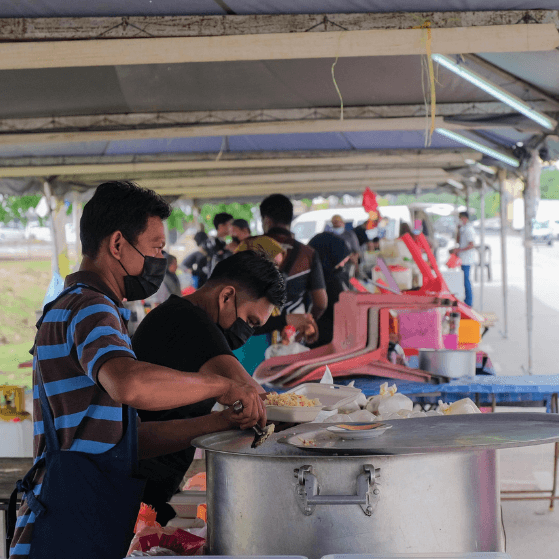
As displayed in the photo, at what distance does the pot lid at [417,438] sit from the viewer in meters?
1.55

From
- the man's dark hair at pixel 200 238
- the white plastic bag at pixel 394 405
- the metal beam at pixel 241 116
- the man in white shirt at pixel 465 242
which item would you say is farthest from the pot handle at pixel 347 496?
the man in white shirt at pixel 465 242

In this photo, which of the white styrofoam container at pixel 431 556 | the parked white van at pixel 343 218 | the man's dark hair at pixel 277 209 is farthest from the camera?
the parked white van at pixel 343 218

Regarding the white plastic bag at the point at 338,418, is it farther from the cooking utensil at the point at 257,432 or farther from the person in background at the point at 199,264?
the person in background at the point at 199,264

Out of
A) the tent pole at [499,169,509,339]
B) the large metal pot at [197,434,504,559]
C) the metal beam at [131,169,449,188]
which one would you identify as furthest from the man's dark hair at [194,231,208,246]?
the large metal pot at [197,434,504,559]

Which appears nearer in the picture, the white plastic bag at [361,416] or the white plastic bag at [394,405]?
the white plastic bag at [361,416]

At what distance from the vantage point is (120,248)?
5.72 feet

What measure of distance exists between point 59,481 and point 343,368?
7.92ft

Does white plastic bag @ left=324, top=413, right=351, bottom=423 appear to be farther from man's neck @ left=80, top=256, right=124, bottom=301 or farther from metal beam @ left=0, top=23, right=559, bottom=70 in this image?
metal beam @ left=0, top=23, right=559, bottom=70

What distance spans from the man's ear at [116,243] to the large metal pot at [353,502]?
0.54m

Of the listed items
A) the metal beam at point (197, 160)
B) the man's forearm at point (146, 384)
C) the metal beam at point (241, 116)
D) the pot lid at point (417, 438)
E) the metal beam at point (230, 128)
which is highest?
the metal beam at point (197, 160)

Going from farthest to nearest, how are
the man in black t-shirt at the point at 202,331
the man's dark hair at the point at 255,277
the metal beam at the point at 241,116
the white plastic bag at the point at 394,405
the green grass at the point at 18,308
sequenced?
1. the green grass at the point at 18,308
2. the metal beam at the point at 241,116
3. the white plastic bag at the point at 394,405
4. the man's dark hair at the point at 255,277
5. the man in black t-shirt at the point at 202,331

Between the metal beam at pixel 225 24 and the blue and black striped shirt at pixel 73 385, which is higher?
the metal beam at pixel 225 24

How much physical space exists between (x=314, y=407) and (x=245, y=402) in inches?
28.3

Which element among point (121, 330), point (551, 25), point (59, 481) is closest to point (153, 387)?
point (121, 330)
